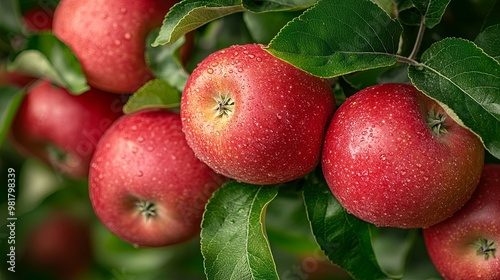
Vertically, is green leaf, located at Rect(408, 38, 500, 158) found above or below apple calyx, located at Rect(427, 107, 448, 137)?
above

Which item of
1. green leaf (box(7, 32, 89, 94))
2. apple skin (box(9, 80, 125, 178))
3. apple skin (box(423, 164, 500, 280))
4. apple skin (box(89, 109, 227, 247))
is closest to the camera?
apple skin (box(423, 164, 500, 280))

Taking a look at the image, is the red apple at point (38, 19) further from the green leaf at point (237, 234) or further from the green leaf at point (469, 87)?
the green leaf at point (469, 87)

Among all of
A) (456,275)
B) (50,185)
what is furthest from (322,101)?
(50,185)

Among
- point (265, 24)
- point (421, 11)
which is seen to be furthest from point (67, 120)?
point (421, 11)

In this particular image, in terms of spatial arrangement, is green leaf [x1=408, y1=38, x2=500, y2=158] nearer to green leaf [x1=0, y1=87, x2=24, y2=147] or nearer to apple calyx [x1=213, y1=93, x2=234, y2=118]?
apple calyx [x1=213, y1=93, x2=234, y2=118]

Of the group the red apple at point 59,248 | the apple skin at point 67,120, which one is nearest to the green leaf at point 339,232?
the apple skin at point 67,120

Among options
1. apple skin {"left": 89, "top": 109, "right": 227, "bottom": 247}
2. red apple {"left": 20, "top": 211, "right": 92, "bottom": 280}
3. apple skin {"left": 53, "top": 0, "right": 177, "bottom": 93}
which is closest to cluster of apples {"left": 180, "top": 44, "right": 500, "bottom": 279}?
apple skin {"left": 89, "top": 109, "right": 227, "bottom": 247}

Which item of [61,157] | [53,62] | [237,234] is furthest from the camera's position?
[61,157]

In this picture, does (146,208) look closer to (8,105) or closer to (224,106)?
(224,106)
